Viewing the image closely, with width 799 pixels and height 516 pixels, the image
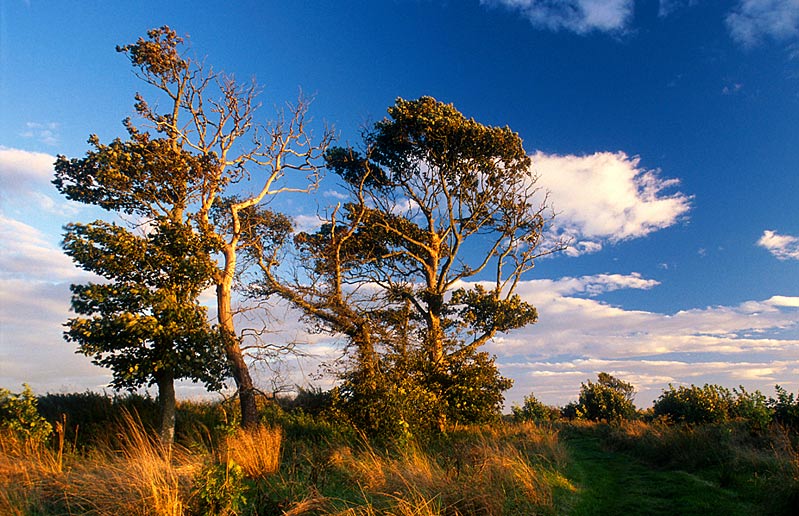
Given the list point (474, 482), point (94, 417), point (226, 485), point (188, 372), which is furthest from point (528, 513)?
point (94, 417)

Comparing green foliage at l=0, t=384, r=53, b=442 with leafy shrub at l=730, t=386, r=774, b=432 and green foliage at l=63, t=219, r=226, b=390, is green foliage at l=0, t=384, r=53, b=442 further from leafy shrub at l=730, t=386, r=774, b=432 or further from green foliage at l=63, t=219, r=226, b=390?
leafy shrub at l=730, t=386, r=774, b=432

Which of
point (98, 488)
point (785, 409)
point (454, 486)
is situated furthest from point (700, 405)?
point (98, 488)

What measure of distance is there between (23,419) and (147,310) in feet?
12.2

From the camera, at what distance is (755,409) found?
51.7 feet

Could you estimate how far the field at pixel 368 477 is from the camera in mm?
6543

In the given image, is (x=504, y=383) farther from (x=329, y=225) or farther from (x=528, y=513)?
(x=528, y=513)

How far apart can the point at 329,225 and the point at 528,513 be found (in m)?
16.9

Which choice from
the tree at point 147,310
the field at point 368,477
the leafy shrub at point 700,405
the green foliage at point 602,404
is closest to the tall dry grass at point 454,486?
the field at point 368,477

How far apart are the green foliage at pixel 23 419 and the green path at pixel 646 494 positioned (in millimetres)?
11670

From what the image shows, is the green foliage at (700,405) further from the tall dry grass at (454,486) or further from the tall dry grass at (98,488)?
the tall dry grass at (98,488)

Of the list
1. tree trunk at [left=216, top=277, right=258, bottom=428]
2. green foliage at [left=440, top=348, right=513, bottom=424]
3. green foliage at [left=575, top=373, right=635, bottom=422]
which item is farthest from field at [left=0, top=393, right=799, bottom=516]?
green foliage at [left=575, top=373, right=635, bottom=422]

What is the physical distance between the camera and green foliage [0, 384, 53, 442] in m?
11.2

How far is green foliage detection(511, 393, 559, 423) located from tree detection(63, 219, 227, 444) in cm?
2263

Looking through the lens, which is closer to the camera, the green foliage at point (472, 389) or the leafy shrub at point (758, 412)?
the leafy shrub at point (758, 412)
